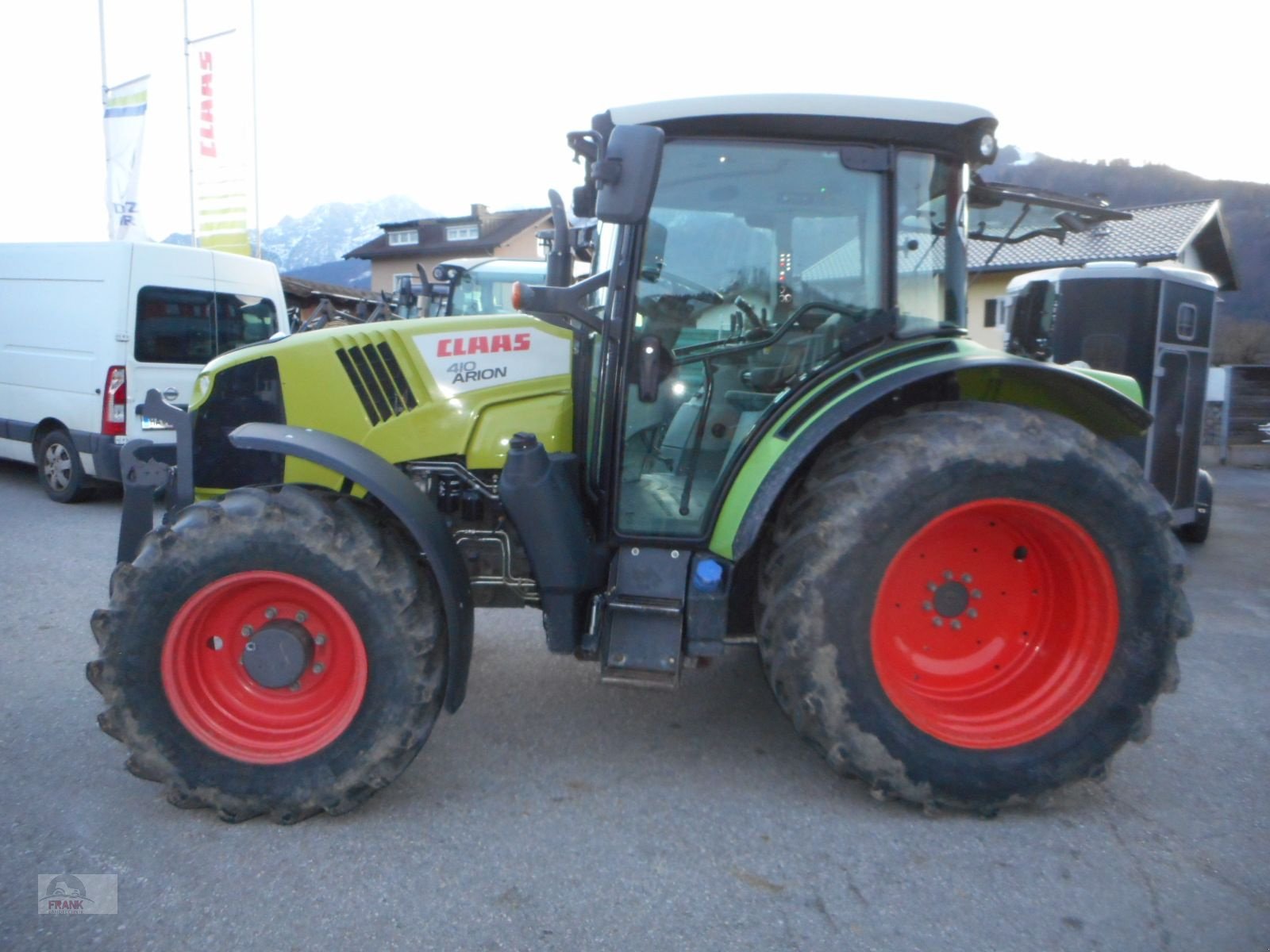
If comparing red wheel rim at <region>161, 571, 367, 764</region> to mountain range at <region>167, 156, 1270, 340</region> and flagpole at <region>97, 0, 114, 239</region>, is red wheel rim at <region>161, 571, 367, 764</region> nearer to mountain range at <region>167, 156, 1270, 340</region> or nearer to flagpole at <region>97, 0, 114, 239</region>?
flagpole at <region>97, 0, 114, 239</region>

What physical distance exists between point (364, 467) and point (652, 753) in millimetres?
1402

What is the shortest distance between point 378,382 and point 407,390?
10 centimetres

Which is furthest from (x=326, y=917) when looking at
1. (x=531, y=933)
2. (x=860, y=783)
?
(x=860, y=783)

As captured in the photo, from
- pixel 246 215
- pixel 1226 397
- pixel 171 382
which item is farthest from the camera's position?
pixel 246 215

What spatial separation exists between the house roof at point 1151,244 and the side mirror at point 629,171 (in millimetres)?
17149

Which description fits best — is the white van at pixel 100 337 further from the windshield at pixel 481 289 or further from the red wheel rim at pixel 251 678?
A: the red wheel rim at pixel 251 678

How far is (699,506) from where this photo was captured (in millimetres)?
2998

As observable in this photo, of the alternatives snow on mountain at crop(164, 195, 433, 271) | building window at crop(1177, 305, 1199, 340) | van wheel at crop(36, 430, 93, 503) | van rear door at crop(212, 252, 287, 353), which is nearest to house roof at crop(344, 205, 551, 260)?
snow on mountain at crop(164, 195, 433, 271)

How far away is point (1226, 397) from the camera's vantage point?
44.5 ft

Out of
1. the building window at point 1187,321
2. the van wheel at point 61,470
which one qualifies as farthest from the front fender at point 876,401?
the van wheel at point 61,470

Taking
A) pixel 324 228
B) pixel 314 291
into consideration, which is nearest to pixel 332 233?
pixel 324 228

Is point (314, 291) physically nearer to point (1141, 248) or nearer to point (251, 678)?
point (251, 678)

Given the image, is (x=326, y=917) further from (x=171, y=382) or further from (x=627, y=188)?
(x=171, y=382)

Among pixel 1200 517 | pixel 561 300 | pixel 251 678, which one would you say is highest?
pixel 561 300
